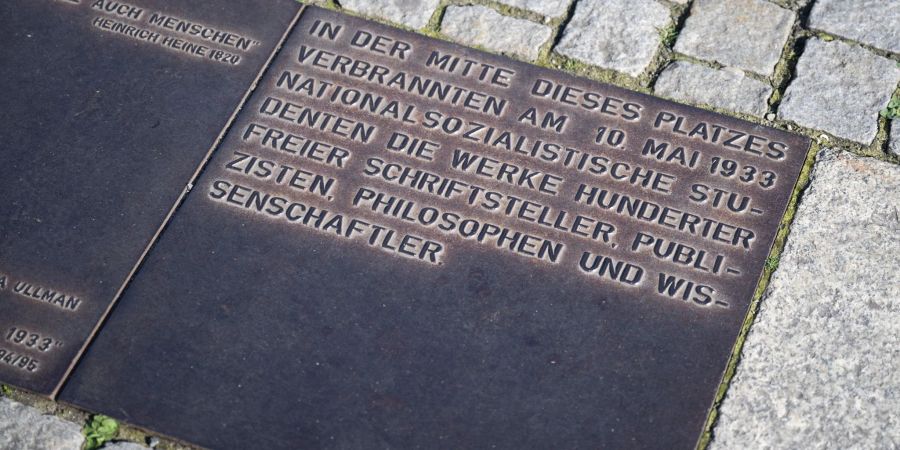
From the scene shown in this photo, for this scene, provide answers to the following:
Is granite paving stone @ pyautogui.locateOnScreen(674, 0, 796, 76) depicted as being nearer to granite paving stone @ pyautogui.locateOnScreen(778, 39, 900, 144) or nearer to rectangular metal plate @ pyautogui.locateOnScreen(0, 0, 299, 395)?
granite paving stone @ pyautogui.locateOnScreen(778, 39, 900, 144)

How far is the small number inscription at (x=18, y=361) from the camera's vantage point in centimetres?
239

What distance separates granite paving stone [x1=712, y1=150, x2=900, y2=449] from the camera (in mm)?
2299

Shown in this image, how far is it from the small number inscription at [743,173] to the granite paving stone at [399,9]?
1.09 meters

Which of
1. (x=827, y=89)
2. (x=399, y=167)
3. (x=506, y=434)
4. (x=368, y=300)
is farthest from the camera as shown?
(x=827, y=89)

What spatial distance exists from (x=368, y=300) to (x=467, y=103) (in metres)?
0.75

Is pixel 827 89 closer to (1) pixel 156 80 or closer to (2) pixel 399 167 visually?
(2) pixel 399 167

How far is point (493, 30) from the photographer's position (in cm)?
308

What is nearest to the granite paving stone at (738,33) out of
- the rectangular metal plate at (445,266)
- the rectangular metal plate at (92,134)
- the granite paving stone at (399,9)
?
the rectangular metal plate at (445,266)

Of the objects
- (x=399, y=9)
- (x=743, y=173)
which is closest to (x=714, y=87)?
(x=743, y=173)

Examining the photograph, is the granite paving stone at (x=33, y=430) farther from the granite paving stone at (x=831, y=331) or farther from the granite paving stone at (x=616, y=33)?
the granite paving stone at (x=616, y=33)

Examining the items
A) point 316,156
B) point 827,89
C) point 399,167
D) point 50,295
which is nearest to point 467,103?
point 399,167

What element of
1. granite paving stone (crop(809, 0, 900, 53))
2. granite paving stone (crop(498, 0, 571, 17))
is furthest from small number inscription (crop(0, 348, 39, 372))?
granite paving stone (crop(809, 0, 900, 53))

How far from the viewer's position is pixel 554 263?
99.7 inches

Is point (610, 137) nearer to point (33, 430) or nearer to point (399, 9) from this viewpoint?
point (399, 9)
